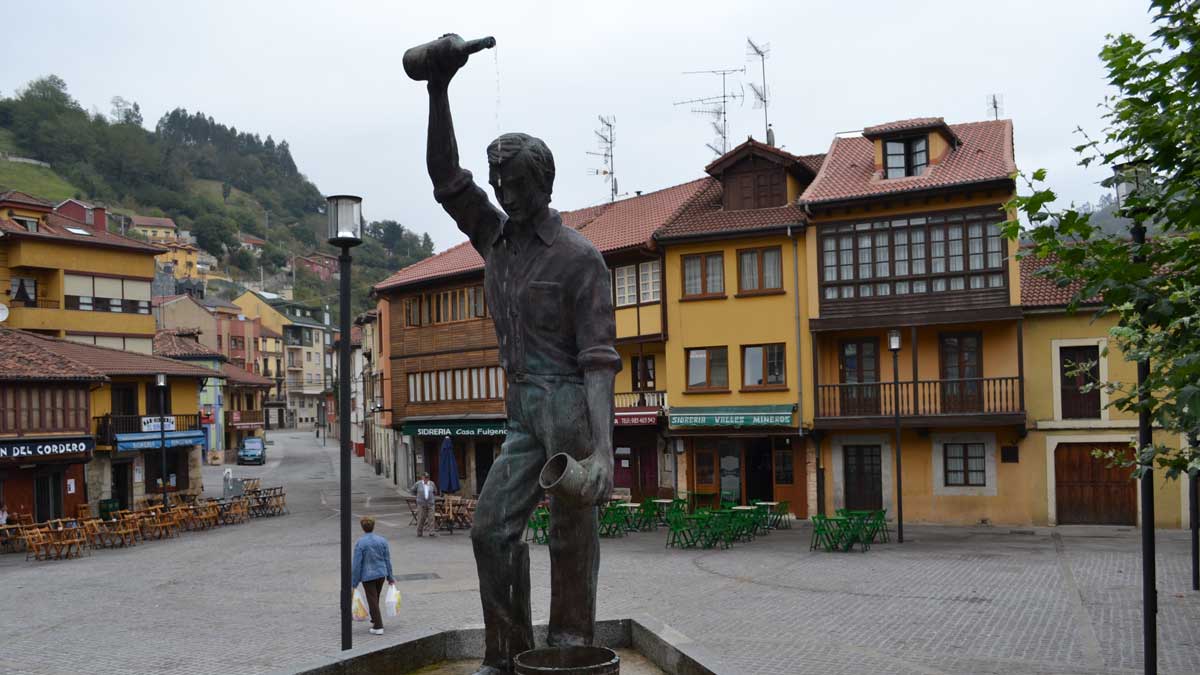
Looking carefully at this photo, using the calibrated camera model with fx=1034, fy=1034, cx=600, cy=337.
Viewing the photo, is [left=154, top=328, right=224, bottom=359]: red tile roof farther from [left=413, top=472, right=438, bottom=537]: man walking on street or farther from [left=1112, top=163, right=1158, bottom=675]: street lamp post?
[left=1112, top=163, right=1158, bottom=675]: street lamp post

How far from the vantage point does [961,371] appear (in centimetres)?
2819

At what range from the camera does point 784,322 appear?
2981 cm

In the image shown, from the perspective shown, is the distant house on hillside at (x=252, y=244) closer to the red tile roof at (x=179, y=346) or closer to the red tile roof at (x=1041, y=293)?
the red tile roof at (x=179, y=346)

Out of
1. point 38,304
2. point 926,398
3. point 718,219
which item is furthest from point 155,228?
point 926,398

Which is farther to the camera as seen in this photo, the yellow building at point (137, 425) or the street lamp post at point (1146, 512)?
the yellow building at point (137, 425)

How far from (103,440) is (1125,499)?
3140cm

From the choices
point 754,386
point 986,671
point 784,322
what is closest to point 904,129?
point 784,322

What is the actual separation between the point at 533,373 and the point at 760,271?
82.9ft

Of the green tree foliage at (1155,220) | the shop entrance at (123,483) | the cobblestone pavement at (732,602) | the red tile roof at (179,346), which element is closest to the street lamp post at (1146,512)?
the green tree foliage at (1155,220)

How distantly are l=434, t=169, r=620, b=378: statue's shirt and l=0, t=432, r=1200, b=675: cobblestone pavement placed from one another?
9.74ft

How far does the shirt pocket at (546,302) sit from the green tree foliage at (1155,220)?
13.1 ft

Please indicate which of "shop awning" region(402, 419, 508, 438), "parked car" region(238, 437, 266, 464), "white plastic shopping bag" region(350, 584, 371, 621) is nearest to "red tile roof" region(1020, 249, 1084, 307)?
"shop awning" region(402, 419, 508, 438)

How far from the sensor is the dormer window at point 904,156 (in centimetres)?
2920

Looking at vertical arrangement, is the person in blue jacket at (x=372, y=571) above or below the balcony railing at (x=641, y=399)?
below
